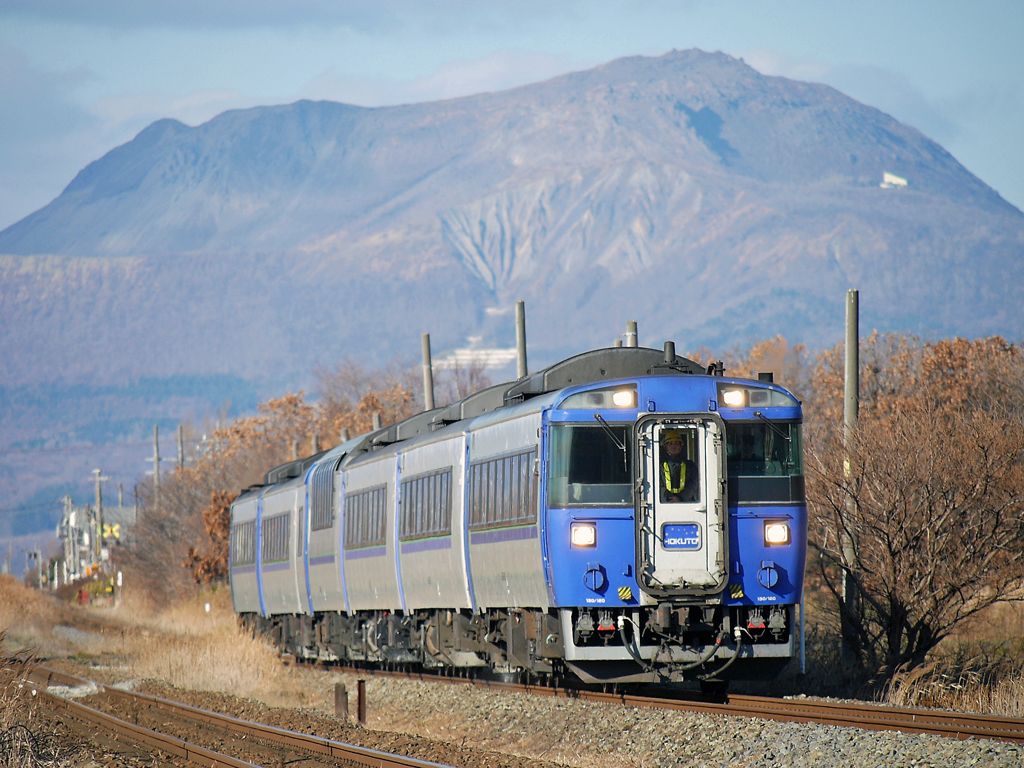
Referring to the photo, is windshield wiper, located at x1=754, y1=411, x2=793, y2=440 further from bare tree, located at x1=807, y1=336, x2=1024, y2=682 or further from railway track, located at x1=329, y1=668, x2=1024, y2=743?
bare tree, located at x1=807, y1=336, x2=1024, y2=682

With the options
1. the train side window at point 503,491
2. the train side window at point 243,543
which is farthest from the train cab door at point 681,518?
the train side window at point 243,543

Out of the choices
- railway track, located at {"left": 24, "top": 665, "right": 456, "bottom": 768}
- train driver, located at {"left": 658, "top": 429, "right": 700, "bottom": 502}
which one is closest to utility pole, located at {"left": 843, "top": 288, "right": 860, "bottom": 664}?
train driver, located at {"left": 658, "top": 429, "right": 700, "bottom": 502}

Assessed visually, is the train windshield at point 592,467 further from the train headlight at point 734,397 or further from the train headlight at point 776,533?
the train headlight at point 776,533

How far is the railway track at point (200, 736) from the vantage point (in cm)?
1464

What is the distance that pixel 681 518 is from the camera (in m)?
14.1

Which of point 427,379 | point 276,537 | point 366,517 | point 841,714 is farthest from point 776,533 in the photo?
point 427,379

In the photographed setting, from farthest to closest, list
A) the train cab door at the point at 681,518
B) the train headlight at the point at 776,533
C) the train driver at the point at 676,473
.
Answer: the train headlight at the point at 776,533, the train driver at the point at 676,473, the train cab door at the point at 681,518

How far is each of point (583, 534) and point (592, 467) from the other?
672 millimetres

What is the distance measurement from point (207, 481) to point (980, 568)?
184 feet

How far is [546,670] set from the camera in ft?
51.3

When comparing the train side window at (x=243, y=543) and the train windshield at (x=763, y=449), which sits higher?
the train windshield at (x=763, y=449)

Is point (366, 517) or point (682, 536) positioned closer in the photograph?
point (682, 536)

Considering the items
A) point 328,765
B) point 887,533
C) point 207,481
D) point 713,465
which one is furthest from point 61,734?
point 207,481

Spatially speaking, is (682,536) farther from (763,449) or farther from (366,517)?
(366,517)
